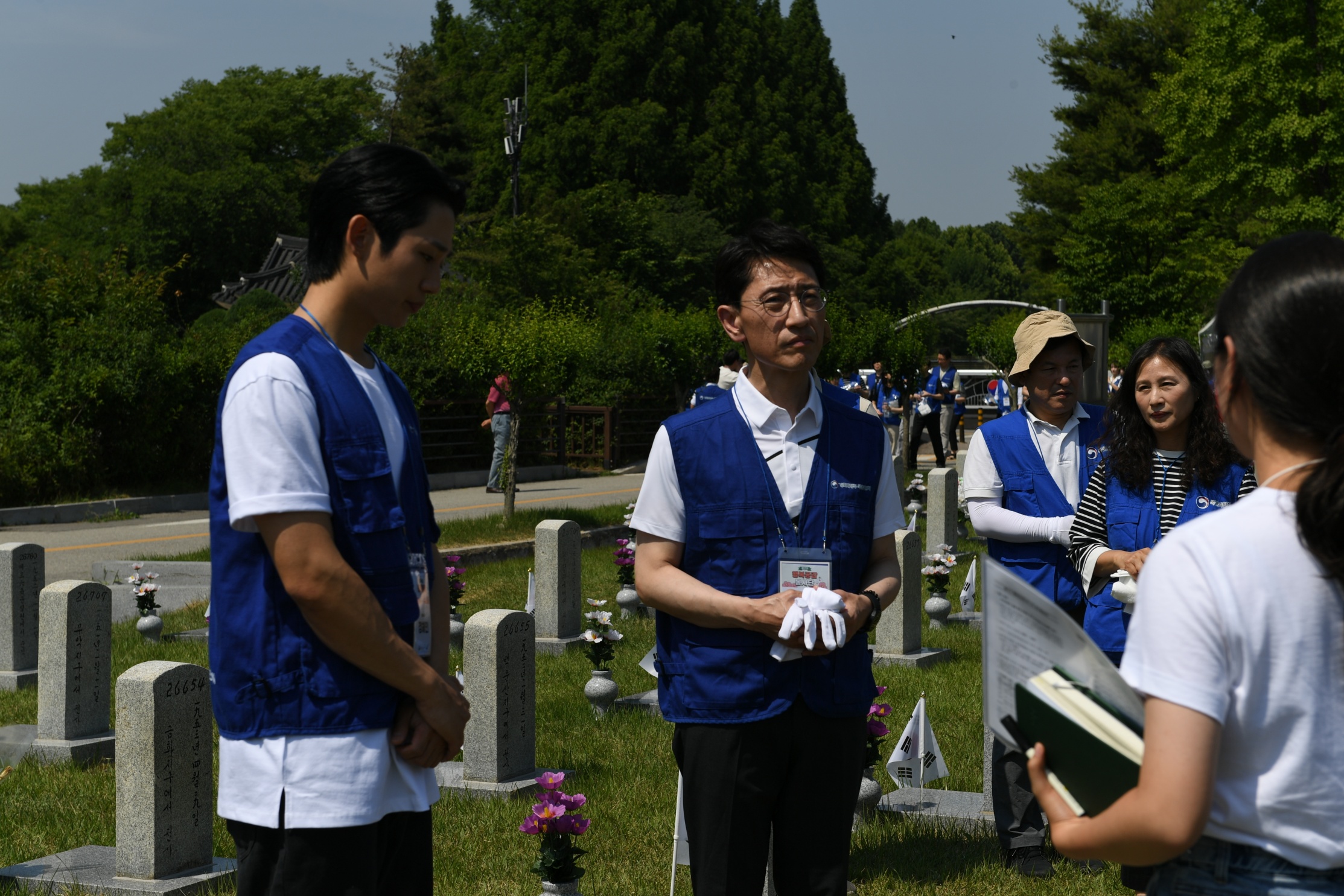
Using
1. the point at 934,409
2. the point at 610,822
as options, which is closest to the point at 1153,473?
the point at 610,822

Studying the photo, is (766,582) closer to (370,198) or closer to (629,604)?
(370,198)

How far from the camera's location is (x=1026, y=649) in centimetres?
202

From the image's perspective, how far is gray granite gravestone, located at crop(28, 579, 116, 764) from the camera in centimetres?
697

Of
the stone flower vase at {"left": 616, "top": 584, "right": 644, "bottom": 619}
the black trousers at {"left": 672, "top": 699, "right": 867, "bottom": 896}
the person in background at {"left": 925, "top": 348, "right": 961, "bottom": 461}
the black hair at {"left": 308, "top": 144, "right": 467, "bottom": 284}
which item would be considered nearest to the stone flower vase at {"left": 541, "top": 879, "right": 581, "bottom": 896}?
the black trousers at {"left": 672, "top": 699, "right": 867, "bottom": 896}

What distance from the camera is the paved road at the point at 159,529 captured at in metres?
14.2

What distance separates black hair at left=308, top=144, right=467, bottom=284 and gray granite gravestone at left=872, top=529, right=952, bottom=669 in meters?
6.90

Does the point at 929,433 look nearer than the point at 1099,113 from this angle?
A: Yes

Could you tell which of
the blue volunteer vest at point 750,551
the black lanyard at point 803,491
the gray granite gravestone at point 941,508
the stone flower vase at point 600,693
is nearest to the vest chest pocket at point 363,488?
the blue volunteer vest at point 750,551

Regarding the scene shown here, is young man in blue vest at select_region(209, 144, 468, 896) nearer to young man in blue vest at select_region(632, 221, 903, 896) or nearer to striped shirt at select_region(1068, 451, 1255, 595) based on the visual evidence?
young man in blue vest at select_region(632, 221, 903, 896)

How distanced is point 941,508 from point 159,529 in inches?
407

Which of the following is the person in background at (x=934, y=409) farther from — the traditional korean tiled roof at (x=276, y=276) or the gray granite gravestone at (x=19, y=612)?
the traditional korean tiled roof at (x=276, y=276)

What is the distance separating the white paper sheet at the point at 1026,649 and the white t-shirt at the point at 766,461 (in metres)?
1.34

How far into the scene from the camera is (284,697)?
8.34ft

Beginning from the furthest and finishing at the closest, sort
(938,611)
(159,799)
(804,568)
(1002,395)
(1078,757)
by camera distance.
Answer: (1002,395) → (938,611) → (159,799) → (804,568) → (1078,757)
